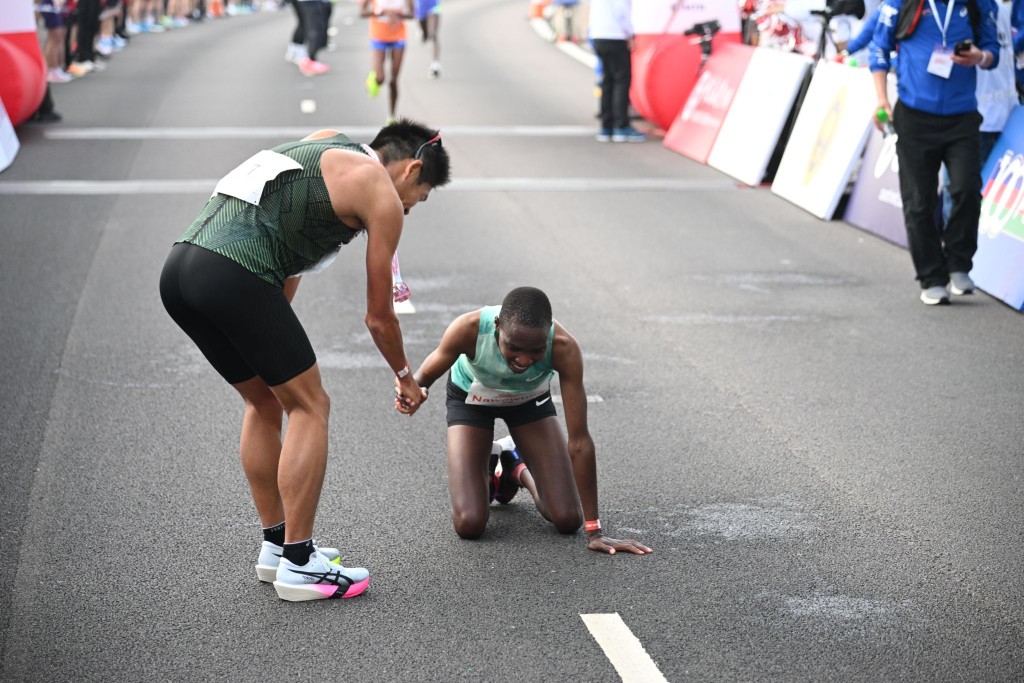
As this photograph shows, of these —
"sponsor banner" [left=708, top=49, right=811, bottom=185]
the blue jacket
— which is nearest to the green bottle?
the blue jacket

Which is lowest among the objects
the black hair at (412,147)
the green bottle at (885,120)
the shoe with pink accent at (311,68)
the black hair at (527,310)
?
the shoe with pink accent at (311,68)

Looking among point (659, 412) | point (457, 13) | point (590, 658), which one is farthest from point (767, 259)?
point (457, 13)

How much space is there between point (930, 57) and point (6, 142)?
32.6 ft

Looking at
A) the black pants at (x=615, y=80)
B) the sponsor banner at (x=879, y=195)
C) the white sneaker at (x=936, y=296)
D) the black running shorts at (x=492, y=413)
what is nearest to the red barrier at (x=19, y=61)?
the black pants at (x=615, y=80)

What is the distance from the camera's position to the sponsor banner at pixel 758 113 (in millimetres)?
13461

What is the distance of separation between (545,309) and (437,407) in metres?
2.33

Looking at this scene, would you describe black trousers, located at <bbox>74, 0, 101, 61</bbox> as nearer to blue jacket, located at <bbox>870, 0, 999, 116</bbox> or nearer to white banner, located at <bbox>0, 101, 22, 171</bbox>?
white banner, located at <bbox>0, 101, 22, 171</bbox>

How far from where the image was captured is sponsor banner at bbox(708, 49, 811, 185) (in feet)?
44.2

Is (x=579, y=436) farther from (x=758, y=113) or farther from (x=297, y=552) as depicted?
(x=758, y=113)

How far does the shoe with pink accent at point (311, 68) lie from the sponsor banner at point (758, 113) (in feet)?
35.5

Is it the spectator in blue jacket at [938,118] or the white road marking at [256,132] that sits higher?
the spectator in blue jacket at [938,118]

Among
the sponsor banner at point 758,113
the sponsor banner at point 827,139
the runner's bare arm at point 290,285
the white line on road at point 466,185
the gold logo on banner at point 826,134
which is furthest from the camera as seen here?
the sponsor banner at point 758,113

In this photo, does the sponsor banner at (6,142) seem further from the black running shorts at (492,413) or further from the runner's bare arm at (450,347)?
the runner's bare arm at (450,347)

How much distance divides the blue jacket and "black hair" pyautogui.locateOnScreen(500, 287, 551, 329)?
17.1 ft
